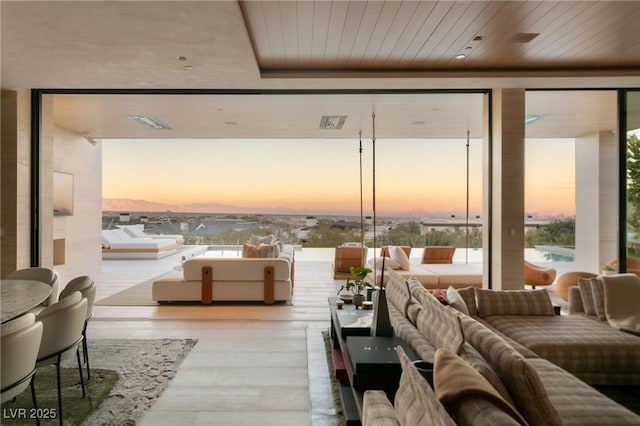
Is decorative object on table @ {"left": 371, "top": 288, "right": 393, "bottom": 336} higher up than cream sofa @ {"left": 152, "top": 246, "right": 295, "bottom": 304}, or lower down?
higher up

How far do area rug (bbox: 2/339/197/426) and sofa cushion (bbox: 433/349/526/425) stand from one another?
2035 mm

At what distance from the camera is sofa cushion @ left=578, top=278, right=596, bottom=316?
11.9 ft

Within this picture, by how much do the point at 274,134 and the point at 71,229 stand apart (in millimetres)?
4052

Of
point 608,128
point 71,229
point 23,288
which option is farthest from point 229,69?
point 608,128

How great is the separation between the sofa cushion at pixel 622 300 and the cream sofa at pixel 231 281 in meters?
3.67

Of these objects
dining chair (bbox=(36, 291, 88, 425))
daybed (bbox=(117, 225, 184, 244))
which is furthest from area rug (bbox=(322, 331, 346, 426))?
daybed (bbox=(117, 225, 184, 244))

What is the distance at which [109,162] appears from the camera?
10922mm

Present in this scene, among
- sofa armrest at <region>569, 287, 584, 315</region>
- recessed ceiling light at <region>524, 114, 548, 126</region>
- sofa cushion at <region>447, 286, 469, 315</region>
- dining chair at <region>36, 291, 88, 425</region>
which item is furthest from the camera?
recessed ceiling light at <region>524, 114, 548, 126</region>

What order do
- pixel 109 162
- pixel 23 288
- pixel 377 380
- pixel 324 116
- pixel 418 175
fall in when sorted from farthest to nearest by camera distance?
pixel 109 162 < pixel 418 175 < pixel 324 116 < pixel 23 288 < pixel 377 380

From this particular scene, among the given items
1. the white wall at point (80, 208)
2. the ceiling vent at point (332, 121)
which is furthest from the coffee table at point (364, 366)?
the white wall at point (80, 208)

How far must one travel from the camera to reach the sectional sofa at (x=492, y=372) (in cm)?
132

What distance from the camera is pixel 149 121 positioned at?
246 inches

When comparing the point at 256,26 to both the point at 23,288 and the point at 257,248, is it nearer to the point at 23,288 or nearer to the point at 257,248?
the point at 23,288

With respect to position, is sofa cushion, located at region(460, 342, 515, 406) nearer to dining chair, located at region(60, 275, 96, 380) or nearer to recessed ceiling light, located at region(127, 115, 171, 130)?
dining chair, located at region(60, 275, 96, 380)
